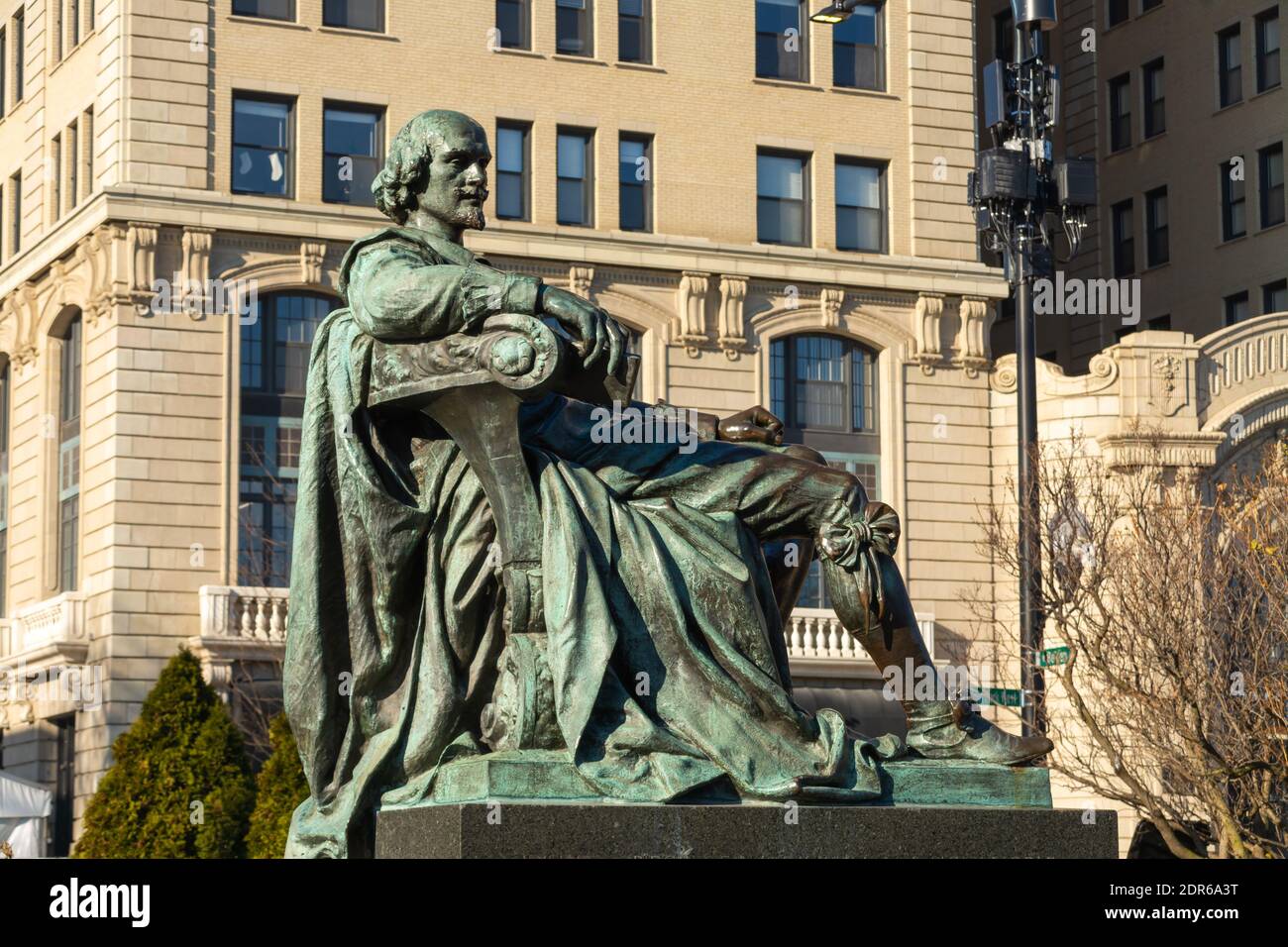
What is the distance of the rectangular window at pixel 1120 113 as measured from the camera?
57.4m

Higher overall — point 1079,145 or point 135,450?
point 1079,145

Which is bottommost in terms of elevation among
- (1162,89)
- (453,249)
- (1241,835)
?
(1241,835)

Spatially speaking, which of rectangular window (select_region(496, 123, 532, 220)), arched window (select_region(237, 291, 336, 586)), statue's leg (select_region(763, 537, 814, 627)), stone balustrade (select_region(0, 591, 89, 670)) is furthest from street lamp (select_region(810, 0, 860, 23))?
statue's leg (select_region(763, 537, 814, 627))

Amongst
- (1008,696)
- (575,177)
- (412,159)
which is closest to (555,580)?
(412,159)

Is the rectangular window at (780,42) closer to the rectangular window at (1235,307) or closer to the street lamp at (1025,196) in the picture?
the rectangular window at (1235,307)

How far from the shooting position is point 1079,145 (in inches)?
2302

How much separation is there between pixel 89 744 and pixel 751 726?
36.4 meters

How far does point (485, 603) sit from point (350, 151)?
3667 cm

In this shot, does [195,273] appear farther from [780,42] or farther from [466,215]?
[466,215]

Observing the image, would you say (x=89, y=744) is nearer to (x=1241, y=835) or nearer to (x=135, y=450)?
(x=135, y=450)

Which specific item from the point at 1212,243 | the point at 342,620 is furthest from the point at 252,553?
the point at 342,620

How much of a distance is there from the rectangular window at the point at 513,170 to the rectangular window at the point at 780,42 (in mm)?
5301

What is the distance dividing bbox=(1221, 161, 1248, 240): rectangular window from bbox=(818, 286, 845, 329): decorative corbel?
11279 mm

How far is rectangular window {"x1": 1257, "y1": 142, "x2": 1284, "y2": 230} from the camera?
53.2m
